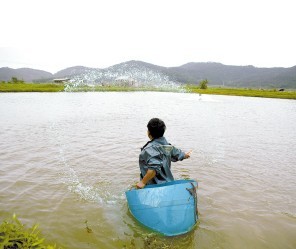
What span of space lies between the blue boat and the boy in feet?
0.86

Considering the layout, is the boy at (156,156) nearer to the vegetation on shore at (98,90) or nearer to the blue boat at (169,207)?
the blue boat at (169,207)

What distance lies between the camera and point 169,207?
4180 mm

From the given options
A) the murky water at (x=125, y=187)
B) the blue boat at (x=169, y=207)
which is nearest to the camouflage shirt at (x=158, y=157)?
the blue boat at (x=169, y=207)

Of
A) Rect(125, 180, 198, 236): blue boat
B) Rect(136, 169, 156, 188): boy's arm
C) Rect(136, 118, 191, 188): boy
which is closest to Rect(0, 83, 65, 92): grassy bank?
Rect(136, 118, 191, 188): boy

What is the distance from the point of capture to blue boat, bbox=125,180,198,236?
4.19m

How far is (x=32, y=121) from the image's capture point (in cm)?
1686

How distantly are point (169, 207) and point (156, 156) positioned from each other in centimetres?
85

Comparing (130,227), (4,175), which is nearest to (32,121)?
(4,175)

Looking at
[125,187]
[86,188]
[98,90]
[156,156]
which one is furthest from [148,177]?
[98,90]

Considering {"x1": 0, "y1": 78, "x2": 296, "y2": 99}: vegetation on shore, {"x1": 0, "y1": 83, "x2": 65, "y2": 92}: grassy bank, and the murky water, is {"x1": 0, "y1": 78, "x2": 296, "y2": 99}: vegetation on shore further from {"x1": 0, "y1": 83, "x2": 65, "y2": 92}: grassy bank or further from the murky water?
the murky water

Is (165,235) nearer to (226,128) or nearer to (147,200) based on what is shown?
(147,200)

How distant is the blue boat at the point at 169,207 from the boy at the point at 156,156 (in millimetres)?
261

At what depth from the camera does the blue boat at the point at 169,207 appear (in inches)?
165

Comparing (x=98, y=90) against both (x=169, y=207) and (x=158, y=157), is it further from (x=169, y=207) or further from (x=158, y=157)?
(x=169, y=207)
